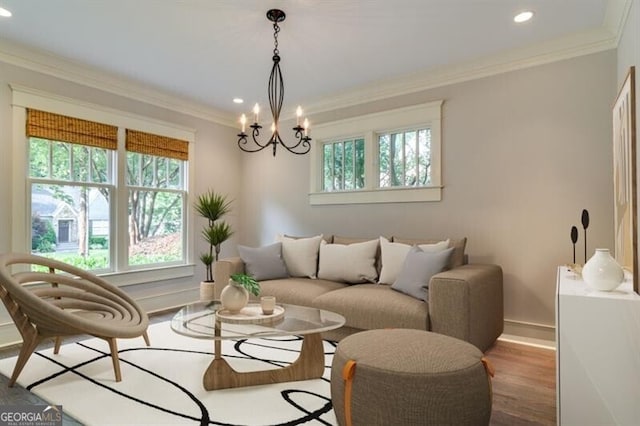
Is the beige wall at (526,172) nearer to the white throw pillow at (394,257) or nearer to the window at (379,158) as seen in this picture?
the window at (379,158)

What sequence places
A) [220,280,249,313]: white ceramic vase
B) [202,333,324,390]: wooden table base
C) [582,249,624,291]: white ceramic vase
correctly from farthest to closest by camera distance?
[220,280,249,313]: white ceramic vase, [202,333,324,390]: wooden table base, [582,249,624,291]: white ceramic vase

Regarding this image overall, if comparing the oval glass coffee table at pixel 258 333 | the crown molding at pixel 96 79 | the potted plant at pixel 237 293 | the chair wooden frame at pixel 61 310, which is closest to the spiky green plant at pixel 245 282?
the potted plant at pixel 237 293

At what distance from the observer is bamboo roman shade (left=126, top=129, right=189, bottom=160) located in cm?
413

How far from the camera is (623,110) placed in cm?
230

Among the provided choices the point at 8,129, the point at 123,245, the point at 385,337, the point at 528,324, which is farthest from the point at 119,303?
the point at 528,324

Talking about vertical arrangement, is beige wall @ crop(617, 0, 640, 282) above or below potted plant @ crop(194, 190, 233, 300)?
above

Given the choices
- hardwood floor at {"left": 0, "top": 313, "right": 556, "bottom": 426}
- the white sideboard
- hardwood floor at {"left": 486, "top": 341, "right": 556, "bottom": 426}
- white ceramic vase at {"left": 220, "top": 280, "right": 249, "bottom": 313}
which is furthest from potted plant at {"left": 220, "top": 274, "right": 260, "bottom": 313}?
the white sideboard

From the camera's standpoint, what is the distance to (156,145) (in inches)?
171

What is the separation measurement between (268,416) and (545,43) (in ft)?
11.6

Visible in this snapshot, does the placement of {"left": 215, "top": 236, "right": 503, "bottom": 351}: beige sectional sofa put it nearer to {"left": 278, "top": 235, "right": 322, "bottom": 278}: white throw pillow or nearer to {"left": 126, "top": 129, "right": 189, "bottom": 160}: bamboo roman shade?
{"left": 278, "top": 235, "right": 322, "bottom": 278}: white throw pillow

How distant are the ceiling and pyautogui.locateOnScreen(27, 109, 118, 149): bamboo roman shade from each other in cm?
42

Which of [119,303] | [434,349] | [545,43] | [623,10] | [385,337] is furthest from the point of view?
[545,43]

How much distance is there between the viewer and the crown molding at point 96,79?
3.25m

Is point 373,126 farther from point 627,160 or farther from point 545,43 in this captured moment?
point 627,160
